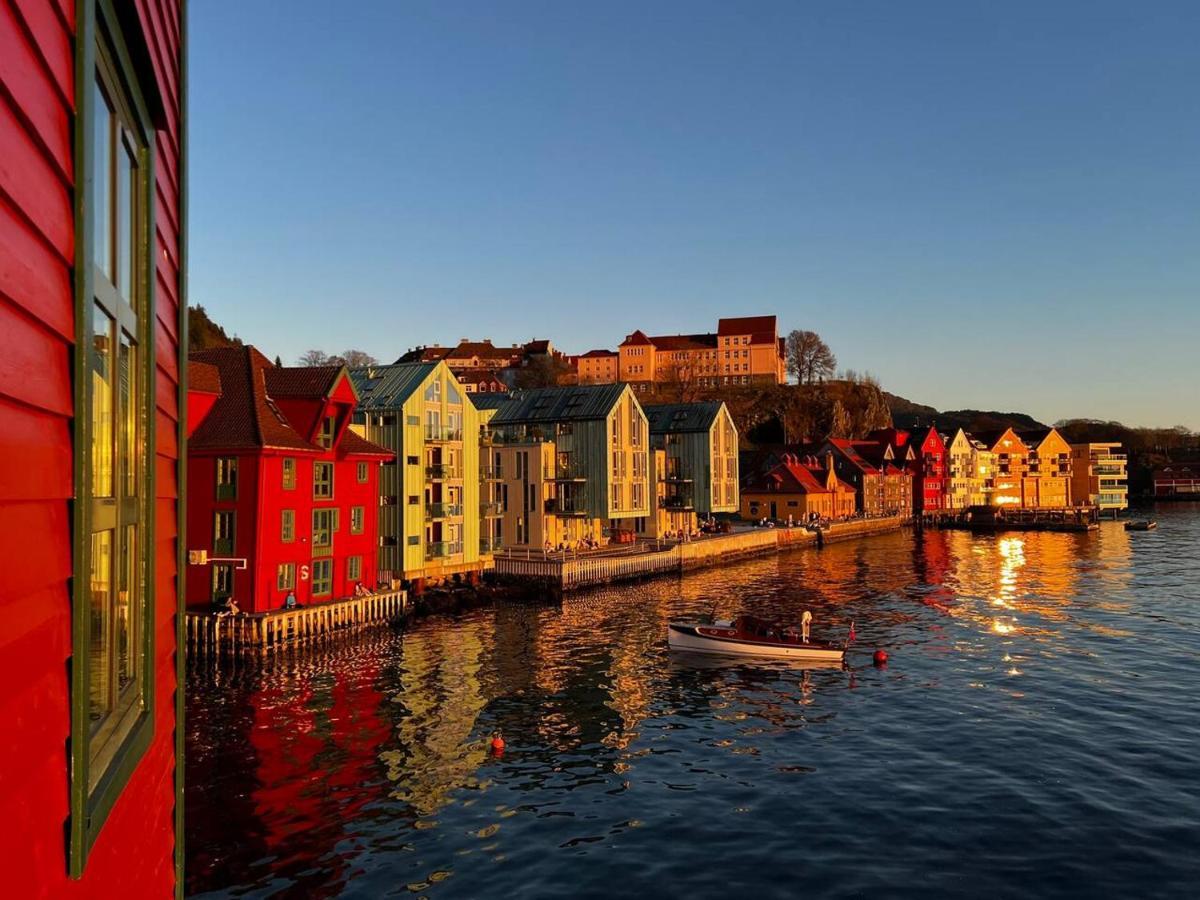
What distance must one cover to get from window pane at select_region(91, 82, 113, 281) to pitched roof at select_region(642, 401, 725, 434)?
91.4m

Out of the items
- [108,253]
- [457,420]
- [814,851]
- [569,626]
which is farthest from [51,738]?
[457,420]

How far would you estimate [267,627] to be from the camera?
44312 mm

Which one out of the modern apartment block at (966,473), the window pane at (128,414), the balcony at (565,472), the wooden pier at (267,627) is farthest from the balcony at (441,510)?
the modern apartment block at (966,473)

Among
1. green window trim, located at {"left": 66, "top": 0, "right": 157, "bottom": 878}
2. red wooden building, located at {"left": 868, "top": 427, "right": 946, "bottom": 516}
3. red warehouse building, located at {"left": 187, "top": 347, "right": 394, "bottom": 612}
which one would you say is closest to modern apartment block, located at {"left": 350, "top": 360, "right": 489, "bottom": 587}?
red warehouse building, located at {"left": 187, "top": 347, "right": 394, "bottom": 612}

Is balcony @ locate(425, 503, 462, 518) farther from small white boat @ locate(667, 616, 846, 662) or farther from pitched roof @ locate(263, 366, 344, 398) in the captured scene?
small white boat @ locate(667, 616, 846, 662)

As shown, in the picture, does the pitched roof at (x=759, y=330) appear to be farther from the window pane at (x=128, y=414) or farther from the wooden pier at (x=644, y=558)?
the window pane at (x=128, y=414)

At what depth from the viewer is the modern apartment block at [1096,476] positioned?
18175cm

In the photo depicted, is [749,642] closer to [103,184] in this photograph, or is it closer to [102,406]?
[102,406]

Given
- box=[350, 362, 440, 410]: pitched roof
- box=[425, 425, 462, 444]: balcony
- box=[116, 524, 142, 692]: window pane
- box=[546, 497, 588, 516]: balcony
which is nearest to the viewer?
box=[116, 524, 142, 692]: window pane

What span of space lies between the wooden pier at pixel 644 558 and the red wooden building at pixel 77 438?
61349 millimetres

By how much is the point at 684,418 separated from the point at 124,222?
9294 cm

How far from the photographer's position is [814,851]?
2309 cm

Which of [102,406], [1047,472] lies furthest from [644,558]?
[1047,472]

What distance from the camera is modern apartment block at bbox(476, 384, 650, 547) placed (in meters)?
75.5
